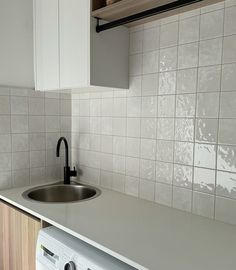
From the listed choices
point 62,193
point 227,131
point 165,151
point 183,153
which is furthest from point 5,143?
point 227,131

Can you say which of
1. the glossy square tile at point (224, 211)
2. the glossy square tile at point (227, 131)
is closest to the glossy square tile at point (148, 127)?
the glossy square tile at point (227, 131)

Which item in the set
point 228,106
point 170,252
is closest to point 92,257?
point 170,252

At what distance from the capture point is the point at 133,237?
1.07m

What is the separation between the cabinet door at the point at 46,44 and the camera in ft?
5.24

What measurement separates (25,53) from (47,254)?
126 cm

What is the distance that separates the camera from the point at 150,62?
1521 millimetres

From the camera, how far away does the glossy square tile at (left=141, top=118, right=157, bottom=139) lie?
1524 mm

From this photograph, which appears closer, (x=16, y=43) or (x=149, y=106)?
(x=149, y=106)

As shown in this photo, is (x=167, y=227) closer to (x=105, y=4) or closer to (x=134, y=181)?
(x=134, y=181)

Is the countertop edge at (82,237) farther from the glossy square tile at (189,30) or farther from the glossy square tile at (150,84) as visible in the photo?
the glossy square tile at (189,30)

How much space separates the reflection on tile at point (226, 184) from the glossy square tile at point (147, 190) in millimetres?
399

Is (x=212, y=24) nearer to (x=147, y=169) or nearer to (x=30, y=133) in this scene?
(x=147, y=169)

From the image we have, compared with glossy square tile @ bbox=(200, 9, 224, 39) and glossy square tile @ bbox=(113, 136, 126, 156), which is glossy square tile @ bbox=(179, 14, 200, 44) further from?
glossy square tile @ bbox=(113, 136, 126, 156)

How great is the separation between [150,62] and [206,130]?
0.52 m
